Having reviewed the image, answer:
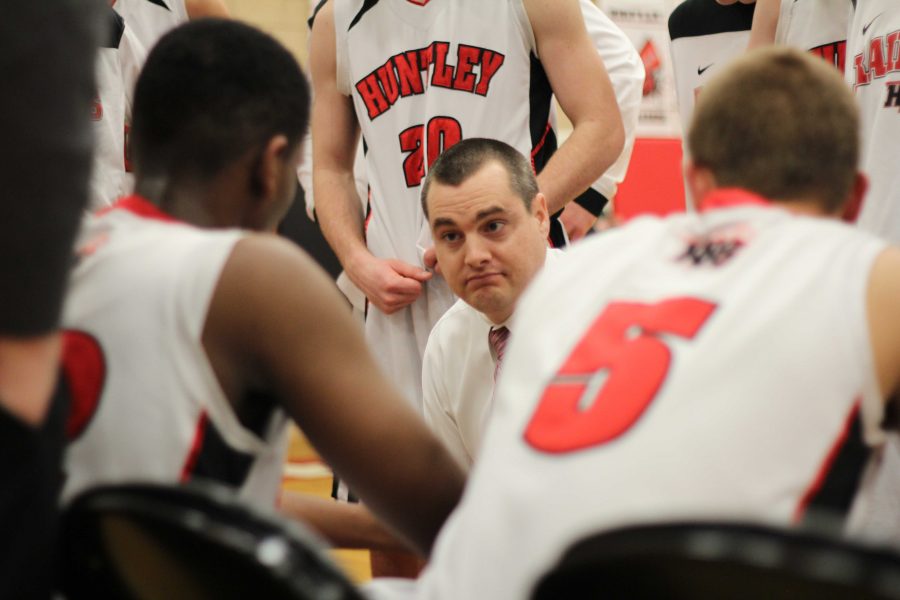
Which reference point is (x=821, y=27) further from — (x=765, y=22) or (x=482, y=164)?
(x=482, y=164)

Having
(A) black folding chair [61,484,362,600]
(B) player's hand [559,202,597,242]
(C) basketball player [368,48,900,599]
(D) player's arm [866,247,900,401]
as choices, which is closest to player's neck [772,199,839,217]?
(C) basketball player [368,48,900,599]

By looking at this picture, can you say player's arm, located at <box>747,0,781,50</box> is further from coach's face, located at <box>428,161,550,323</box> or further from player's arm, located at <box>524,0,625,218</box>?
coach's face, located at <box>428,161,550,323</box>

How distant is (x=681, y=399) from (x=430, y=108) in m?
2.21

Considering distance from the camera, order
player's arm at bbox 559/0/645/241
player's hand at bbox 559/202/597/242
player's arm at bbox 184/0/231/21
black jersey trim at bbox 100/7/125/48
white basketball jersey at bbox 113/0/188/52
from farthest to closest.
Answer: player's arm at bbox 559/0/645/241 → player's hand at bbox 559/202/597/242 → player's arm at bbox 184/0/231/21 → white basketball jersey at bbox 113/0/188/52 → black jersey trim at bbox 100/7/125/48

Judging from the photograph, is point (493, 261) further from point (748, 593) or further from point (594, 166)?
point (748, 593)

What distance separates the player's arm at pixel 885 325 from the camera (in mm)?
1273

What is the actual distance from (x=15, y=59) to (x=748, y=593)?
33.7 inches

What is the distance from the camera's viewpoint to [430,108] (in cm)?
338

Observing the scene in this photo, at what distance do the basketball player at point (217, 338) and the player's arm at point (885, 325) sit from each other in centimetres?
62

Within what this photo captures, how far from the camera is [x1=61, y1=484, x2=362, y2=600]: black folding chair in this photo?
99 cm

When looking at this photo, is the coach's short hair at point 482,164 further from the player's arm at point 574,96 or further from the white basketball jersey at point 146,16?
the white basketball jersey at point 146,16

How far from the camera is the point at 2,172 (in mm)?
1130

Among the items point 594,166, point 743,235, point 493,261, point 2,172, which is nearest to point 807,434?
point 743,235

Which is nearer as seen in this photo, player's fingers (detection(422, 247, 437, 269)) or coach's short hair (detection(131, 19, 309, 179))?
coach's short hair (detection(131, 19, 309, 179))
